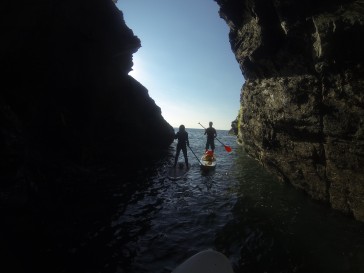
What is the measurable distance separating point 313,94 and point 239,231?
6050 millimetres

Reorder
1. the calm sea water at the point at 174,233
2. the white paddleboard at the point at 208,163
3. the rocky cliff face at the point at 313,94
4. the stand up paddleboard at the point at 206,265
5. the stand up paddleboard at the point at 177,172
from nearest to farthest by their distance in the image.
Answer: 1. the stand up paddleboard at the point at 206,265
2. the calm sea water at the point at 174,233
3. the rocky cliff face at the point at 313,94
4. the stand up paddleboard at the point at 177,172
5. the white paddleboard at the point at 208,163

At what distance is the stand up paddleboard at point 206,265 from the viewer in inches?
195

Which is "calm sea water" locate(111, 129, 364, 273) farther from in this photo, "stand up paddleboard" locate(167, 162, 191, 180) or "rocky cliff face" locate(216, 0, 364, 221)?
"stand up paddleboard" locate(167, 162, 191, 180)

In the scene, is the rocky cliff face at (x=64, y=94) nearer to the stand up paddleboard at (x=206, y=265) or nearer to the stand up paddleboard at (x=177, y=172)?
the stand up paddleboard at (x=177, y=172)

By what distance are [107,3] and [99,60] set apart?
4.21m

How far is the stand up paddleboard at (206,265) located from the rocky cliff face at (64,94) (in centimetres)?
620

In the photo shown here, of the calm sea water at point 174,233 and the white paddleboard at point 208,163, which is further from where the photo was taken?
the white paddleboard at point 208,163

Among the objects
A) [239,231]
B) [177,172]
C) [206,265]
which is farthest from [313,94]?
[177,172]

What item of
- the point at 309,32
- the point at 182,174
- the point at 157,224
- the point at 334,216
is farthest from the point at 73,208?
the point at 309,32

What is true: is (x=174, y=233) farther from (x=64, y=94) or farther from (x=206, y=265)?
(x=64, y=94)

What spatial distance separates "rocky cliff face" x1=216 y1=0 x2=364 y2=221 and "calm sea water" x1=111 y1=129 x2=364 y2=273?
1.18 metres

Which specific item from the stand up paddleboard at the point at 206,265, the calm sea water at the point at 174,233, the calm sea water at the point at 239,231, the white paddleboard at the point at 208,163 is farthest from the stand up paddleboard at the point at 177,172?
the stand up paddleboard at the point at 206,265

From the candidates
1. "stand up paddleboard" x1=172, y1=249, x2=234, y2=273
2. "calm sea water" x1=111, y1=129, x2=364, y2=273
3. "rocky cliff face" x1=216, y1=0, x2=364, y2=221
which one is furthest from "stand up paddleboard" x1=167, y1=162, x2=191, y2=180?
"stand up paddleboard" x1=172, y1=249, x2=234, y2=273

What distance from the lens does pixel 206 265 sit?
5.05 meters
